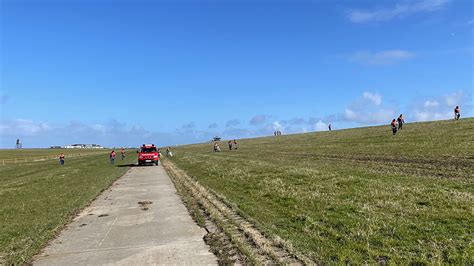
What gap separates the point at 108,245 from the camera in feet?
34.8

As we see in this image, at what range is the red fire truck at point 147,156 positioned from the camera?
50969 mm

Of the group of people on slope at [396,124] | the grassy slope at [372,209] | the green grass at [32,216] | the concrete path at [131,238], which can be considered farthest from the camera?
the group of people on slope at [396,124]

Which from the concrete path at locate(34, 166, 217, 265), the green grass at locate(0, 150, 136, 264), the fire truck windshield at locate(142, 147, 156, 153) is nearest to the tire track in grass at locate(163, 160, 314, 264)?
the concrete path at locate(34, 166, 217, 265)

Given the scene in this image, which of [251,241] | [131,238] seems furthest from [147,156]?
[251,241]

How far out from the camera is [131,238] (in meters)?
11.3

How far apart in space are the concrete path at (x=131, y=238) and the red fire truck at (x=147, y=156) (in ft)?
109

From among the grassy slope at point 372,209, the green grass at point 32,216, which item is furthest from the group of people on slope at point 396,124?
the green grass at point 32,216

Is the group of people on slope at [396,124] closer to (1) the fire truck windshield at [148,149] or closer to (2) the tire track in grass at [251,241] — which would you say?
(1) the fire truck windshield at [148,149]

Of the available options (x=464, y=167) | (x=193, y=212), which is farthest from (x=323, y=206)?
(x=464, y=167)

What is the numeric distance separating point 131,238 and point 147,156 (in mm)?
40463

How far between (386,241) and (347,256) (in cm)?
135

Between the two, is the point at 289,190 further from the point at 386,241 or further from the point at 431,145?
the point at 431,145

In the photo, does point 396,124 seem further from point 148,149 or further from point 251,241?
point 251,241

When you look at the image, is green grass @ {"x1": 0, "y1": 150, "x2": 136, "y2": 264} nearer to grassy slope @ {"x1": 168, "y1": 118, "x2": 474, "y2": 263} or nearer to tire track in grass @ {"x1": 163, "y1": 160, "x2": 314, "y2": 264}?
tire track in grass @ {"x1": 163, "y1": 160, "x2": 314, "y2": 264}
